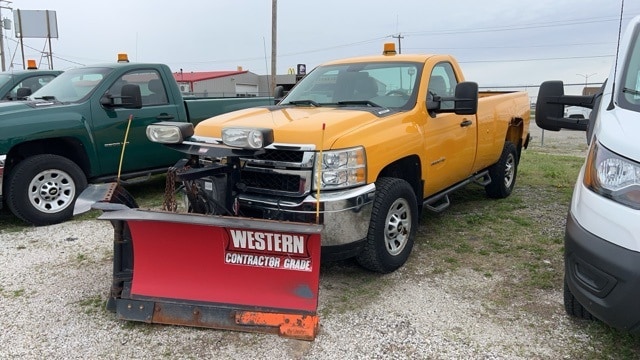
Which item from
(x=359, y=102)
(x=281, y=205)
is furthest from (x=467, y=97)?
(x=281, y=205)

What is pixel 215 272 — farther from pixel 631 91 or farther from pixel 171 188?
pixel 631 91

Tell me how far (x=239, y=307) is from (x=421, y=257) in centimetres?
201

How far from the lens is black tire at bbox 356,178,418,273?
3.82 m

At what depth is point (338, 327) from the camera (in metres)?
3.34

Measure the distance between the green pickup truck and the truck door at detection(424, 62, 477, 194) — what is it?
3.11m

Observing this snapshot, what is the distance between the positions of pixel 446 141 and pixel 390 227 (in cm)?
126

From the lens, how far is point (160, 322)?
10.9 ft

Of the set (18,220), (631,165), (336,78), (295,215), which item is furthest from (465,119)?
(18,220)

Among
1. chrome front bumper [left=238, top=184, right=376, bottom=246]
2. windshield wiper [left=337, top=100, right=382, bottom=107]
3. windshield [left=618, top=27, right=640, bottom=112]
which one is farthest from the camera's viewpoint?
windshield wiper [left=337, top=100, right=382, bottom=107]

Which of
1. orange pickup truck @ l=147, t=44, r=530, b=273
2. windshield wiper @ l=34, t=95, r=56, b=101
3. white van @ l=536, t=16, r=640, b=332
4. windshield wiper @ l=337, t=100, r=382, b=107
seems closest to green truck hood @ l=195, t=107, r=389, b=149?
orange pickup truck @ l=147, t=44, r=530, b=273

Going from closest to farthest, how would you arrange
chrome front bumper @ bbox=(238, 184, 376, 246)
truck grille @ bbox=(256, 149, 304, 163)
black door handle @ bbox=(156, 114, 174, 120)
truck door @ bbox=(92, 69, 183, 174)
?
chrome front bumper @ bbox=(238, 184, 376, 246) → truck grille @ bbox=(256, 149, 304, 163) → truck door @ bbox=(92, 69, 183, 174) → black door handle @ bbox=(156, 114, 174, 120)

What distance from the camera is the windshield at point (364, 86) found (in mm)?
4652

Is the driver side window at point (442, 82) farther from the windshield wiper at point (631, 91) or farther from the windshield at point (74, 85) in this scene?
the windshield at point (74, 85)

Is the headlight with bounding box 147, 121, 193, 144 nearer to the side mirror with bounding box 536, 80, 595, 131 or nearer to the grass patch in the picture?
the grass patch
